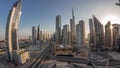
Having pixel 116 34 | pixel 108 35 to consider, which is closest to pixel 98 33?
pixel 108 35

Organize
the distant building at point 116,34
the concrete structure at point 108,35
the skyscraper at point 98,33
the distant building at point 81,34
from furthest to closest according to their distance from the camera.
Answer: the distant building at point 81,34, the concrete structure at point 108,35, the distant building at point 116,34, the skyscraper at point 98,33

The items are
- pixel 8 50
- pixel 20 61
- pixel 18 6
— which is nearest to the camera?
pixel 20 61

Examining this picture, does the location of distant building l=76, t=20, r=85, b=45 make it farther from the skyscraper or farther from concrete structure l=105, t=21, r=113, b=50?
concrete structure l=105, t=21, r=113, b=50

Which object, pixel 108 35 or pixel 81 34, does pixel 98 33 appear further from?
pixel 81 34

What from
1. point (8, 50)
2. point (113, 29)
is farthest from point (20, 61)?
point (113, 29)

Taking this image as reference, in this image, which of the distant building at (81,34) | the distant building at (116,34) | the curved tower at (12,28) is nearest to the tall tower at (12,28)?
the curved tower at (12,28)

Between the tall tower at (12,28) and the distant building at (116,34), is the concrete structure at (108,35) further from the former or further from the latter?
the tall tower at (12,28)

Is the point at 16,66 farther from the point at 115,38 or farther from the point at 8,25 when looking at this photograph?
the point at 115,38

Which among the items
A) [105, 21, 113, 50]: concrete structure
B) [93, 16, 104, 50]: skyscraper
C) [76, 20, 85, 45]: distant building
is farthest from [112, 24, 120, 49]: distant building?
[76, 20, 85, 45]: distant building
